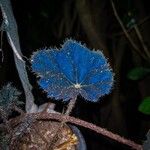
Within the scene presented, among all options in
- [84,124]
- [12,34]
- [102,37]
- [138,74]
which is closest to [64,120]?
[84,124]

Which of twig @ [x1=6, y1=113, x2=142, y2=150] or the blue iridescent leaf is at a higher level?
the blue iridescent leaf

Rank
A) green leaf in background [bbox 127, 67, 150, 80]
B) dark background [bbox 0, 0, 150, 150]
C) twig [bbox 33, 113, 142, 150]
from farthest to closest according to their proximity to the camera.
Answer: dark background [bbox 0, 0, 150, 150], green leaf in background [bbox 127, 67, 150, 80], twig [bbox 33, 113, 142, 150]

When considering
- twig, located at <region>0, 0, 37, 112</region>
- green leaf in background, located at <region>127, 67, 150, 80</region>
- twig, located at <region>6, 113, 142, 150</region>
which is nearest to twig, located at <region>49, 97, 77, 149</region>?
twig, located at <region>6, 113, 142, 150</region>

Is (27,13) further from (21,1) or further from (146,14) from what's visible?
(146,14)

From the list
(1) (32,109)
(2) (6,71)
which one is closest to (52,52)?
(1) (32,109)

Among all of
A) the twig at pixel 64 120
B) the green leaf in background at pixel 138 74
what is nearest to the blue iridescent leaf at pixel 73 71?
the twig at pixel 64 120

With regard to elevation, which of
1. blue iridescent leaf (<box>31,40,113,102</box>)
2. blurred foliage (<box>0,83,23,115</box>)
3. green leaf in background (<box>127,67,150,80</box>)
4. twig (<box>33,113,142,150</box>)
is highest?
green leaf in background (<box>127,67,150,80</box>)

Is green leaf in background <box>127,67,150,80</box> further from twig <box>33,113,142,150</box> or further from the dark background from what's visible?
twig <box>33,113,142,150</box>
